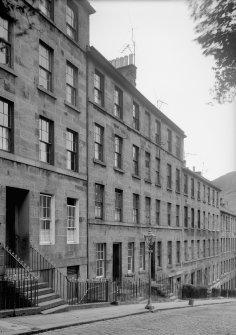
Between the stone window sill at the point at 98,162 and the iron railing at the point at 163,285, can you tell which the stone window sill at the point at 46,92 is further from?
the iron railing at the point at 163,285

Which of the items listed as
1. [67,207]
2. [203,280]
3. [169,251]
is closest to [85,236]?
[67,207]

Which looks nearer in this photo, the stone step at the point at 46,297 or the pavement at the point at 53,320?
the pavement at the point at 53,320

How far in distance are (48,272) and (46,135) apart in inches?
222

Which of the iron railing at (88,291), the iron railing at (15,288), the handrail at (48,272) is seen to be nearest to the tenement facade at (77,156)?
the handrail at (48,272)

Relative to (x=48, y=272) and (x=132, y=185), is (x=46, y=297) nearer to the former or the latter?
(x=48, y=272)

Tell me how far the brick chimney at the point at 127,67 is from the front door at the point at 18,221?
48.5 feet

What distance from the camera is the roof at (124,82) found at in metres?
21.9

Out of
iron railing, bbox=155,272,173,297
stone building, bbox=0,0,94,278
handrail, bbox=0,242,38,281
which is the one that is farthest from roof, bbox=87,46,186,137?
iron railing, bbox=155,272,173,297

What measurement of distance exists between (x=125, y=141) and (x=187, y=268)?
Result: 16.8 meters

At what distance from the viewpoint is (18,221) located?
16.5 meters

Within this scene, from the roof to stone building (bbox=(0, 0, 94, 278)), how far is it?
2.49ft

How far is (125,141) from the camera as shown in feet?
85.3

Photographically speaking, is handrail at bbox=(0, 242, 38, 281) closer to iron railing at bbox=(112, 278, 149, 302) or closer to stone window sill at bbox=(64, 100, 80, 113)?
iron railing at bbox=(112, 278, 149, 302)

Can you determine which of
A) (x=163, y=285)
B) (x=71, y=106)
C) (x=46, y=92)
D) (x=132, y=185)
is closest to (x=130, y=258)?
(x=163, y=285)
